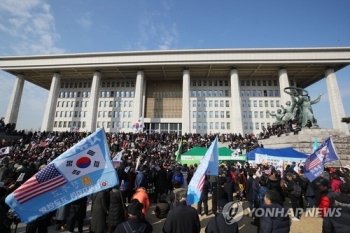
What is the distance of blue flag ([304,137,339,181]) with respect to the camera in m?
6.23

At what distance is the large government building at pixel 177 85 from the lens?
41594 millimetres

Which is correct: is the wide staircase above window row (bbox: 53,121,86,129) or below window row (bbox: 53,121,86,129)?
below

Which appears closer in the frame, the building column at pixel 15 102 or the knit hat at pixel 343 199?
the knit hat at pixel 343 199

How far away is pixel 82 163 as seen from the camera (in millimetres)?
3135

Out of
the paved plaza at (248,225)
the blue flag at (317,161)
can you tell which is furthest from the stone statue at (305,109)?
the paved plaza at (248,225)

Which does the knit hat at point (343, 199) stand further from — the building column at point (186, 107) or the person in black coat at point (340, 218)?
the building column at point (186, 107)

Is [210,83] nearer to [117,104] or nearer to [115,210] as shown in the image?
[117,104]

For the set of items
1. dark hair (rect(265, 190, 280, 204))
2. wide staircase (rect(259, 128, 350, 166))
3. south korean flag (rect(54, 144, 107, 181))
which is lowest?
dark hair (rect(265, 190, 280, 204))

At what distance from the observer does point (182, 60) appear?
42781 mm

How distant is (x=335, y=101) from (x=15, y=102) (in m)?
71.1

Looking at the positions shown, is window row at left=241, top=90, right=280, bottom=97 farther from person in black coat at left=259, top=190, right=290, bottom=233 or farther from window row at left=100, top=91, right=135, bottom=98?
person in black coat at left=259, top=190, right=290, bottom=233

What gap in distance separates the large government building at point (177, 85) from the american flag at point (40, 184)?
1425 inches

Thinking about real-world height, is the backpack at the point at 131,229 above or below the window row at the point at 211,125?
below

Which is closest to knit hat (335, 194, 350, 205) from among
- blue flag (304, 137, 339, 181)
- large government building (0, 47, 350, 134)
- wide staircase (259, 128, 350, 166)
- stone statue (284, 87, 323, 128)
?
blue flag (304, 137, 339, 181)
